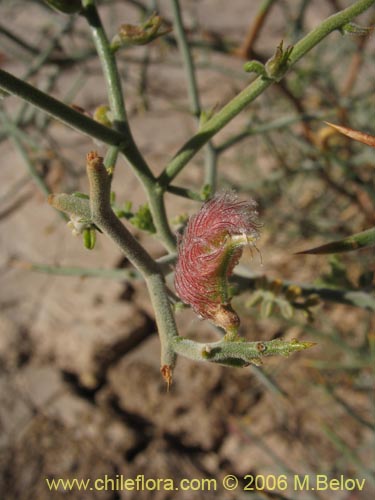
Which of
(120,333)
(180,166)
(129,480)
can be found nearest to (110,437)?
(129,480)

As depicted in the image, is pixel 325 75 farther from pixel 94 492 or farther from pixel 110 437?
pixel 94 492

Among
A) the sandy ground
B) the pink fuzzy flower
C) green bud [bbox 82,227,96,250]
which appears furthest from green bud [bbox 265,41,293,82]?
the sandy ground

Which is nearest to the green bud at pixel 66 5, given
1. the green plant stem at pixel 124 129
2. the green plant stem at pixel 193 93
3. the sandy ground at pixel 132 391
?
the green plant stem at pixel 124 129

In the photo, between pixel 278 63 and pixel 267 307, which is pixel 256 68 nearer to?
pixel 278 63

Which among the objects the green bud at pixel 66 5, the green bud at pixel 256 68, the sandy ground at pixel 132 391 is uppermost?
the green bud at pixel 66 5

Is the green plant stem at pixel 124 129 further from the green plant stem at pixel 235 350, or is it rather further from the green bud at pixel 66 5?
the green plant stem at pixel 235 350

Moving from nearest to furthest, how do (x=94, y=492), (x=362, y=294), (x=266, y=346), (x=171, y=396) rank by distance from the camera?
(x=266, y=346)
(x=362, y=294)
(x=94, y=492)
(x=171, y=396)
